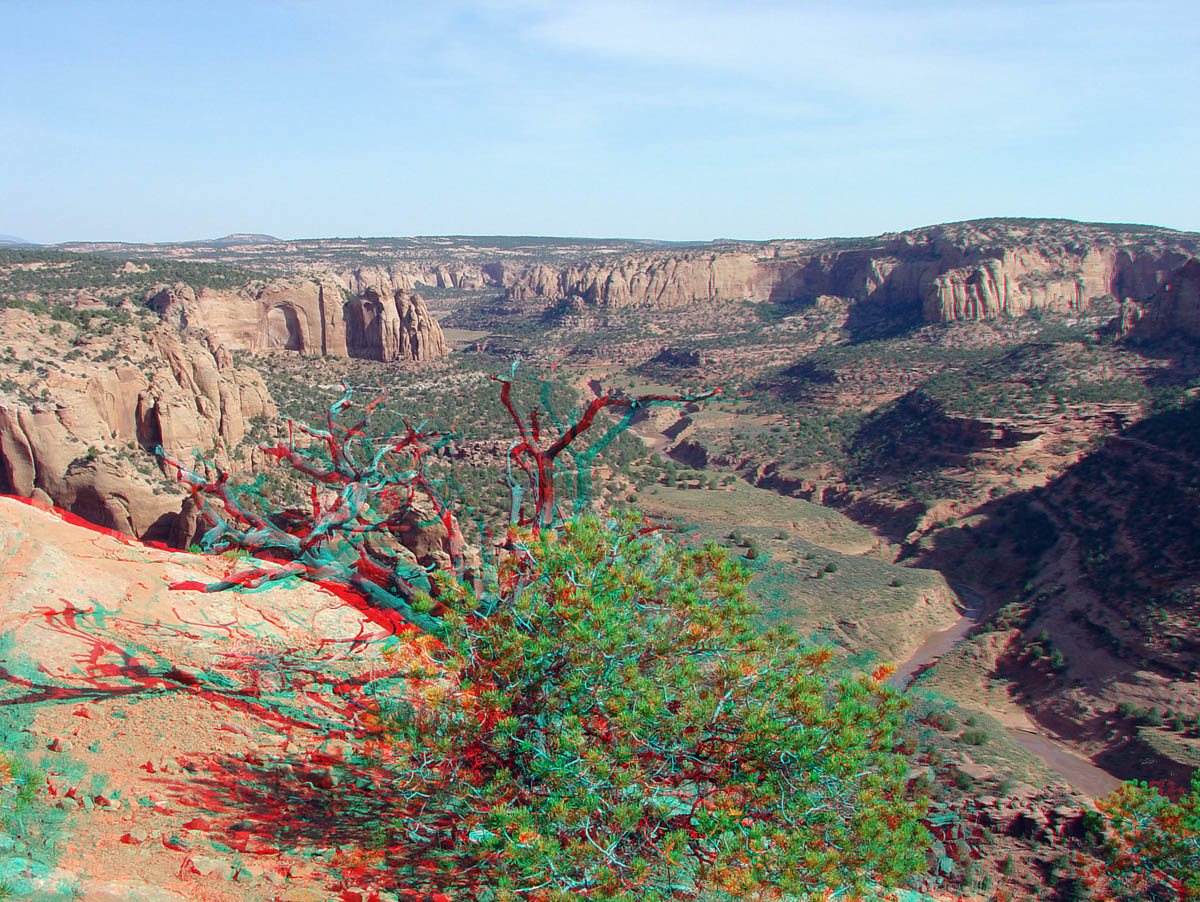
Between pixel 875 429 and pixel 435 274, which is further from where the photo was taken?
pixel 435 274

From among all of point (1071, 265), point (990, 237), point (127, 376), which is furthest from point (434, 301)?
point (127, 376)

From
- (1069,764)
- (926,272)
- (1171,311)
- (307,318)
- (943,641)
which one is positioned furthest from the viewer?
(926,272)

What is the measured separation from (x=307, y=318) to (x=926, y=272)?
6466cm

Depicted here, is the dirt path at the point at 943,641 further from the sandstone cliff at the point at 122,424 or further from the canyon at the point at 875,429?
the sandstone cliff at the point at 122,424

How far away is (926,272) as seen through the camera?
262 feet

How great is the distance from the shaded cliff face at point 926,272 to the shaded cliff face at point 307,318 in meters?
44.2

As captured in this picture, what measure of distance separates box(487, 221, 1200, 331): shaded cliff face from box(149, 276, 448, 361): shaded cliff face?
145 feet

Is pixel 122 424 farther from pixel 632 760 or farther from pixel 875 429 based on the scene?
pixel 875 429

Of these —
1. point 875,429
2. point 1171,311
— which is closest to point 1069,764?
point 875,429

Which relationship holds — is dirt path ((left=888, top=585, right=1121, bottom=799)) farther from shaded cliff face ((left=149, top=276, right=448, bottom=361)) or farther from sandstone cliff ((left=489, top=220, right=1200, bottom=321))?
sandstone cliff ((left=489, top=220, right=1200, bottom=321))

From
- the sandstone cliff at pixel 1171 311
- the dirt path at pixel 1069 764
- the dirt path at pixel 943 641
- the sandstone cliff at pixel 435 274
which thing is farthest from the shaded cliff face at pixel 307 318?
the sandstone cliff at pixel 435 274

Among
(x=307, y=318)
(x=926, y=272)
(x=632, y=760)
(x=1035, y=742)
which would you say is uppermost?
(x=926, y=272)

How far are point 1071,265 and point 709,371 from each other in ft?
133

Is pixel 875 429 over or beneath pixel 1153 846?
over
